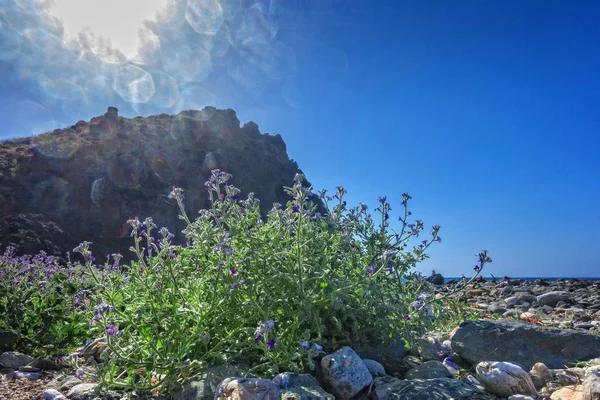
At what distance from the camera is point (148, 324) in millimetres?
3148

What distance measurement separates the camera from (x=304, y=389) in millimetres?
2697

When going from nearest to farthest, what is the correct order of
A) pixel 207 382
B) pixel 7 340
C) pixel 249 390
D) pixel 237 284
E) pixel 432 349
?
pixel 249 390 < pixel 207 382 < pixel 237 284 < pixel 432 349 < pixel 7 340

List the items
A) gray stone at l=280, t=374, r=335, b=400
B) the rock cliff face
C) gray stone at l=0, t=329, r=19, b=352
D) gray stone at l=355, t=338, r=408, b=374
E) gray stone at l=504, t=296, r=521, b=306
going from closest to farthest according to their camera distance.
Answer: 1. gray stone at l=280, t=374, r=335, b=400
2. gray stone at l=355, t=338, r=408, b=374
3. gray stone at l=0, t=329, r=19, b=352
4. gray stone at l=504, t=296, r=521, b=306
5. the rock cliff face

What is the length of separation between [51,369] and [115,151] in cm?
3887

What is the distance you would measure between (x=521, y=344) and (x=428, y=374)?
4.52 ft

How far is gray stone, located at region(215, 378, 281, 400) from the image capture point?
7.98ft

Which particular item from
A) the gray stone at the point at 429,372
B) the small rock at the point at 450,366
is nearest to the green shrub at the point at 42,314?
the gray stone at the point at 429,372

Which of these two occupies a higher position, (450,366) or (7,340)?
(7,340)

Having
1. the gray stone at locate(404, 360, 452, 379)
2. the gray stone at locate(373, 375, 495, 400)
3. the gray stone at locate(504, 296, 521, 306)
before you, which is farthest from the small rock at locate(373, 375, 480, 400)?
the gray stone at locate(504, 296, 521, 306)

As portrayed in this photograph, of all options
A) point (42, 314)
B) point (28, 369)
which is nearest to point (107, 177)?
point (42, 314)

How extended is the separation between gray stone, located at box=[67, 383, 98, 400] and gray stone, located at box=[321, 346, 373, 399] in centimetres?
174

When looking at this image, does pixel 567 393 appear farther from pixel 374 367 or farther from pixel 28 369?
pixel 28 369

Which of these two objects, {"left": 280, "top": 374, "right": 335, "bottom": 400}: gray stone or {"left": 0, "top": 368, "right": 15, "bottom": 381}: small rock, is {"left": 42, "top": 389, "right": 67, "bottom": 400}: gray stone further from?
{"left": 280, "top": 374, "right": 335, "bottom": 400}: gray stone

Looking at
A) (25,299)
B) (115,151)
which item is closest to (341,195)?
(25,299)
